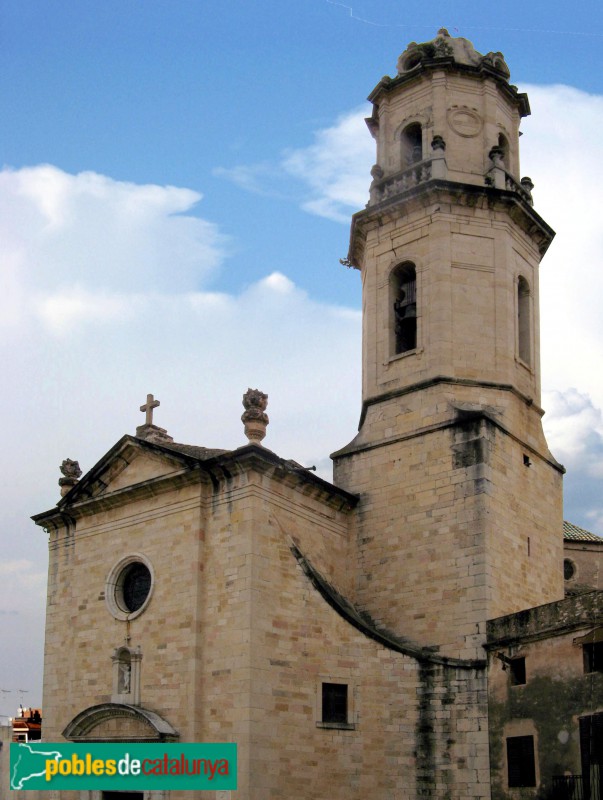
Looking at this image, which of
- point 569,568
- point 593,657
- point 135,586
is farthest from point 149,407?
point 569,568

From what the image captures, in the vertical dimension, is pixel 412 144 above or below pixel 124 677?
above

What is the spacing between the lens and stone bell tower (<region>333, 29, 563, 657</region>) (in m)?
20.9

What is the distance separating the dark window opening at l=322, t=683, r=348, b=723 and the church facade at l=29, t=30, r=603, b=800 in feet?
0.22

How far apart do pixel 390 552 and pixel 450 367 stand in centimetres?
420

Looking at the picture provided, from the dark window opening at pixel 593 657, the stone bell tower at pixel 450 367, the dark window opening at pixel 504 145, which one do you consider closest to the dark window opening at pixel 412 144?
the stone bell tower at pixel 450 367

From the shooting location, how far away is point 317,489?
21750 mm

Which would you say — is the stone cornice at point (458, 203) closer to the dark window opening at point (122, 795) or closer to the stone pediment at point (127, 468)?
the stone pediment at point (127, 468)

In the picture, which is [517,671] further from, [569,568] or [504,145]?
[504,145]

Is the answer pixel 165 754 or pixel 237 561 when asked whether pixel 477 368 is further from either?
pixel 165 754

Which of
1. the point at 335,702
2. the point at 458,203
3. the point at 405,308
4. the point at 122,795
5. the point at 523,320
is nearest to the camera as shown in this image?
the point at 335,702

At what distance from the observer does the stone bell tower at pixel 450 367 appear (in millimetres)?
20891

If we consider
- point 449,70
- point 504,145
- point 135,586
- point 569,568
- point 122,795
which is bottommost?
point 122,795

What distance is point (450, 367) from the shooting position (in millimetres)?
22547

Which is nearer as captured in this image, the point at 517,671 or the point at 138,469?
the point at 517,671
